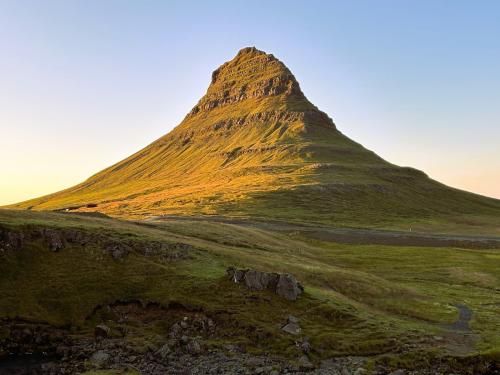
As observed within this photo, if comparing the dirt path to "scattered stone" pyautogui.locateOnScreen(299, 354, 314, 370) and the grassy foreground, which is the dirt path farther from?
"scattered stone" pyautogui.locateOnScreen(299, 354, 314, 370)

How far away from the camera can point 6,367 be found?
4162 centimetres

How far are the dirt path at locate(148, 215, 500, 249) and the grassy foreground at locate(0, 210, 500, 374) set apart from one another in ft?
198

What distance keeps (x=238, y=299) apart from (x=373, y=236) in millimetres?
98064

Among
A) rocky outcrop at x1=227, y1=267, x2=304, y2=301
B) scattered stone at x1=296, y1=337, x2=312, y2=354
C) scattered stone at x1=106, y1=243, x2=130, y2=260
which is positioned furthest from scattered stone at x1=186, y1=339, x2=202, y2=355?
scattered stone at x1=106, y1=243, x2=130, y2=260

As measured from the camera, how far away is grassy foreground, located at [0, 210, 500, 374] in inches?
1833

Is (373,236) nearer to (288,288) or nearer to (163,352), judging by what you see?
(288,288)

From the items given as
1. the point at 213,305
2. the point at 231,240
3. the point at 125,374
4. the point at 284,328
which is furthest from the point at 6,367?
the point at 231,240

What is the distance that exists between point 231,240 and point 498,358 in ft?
171

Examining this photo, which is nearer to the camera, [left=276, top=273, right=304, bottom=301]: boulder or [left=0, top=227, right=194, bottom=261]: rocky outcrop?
[left=276, top=273, right=304, bottom=301]: boulder

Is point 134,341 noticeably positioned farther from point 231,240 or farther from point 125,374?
point 231,240

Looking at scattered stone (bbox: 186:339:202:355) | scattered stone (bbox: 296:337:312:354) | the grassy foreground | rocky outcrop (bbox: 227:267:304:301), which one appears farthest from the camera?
rocky outcrop (bbox: 227:267:304:301)

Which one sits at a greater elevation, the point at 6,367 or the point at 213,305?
the point at 213,305

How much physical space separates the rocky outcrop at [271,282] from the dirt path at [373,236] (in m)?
73.4

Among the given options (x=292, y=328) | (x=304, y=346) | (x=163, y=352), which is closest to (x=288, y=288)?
(x=292, y=328)
